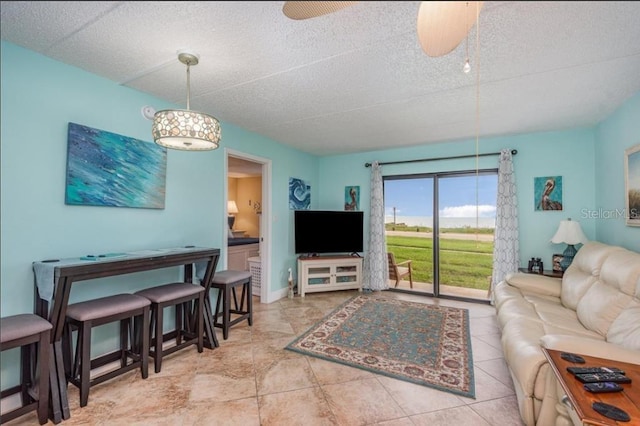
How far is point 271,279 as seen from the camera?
14.3 feet

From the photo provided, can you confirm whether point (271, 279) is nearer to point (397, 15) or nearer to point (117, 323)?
point (117, 323)

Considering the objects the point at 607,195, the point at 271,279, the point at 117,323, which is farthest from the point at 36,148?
the point at 607,195

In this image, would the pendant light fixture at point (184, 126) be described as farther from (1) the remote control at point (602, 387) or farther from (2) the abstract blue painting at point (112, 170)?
(1) the remote control at point (602, 387)

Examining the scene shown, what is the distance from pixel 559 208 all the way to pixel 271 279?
3989 mm

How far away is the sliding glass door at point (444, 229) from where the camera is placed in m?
4.33

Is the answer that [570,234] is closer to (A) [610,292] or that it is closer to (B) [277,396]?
(A) [610,292]

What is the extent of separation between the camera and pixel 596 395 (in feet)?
3.70

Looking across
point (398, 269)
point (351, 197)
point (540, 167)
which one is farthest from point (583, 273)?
point (351, 197)

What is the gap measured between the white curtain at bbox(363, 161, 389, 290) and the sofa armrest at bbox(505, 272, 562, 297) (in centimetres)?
191

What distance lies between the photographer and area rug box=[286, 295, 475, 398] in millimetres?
2330

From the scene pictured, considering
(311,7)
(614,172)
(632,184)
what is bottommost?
(632,184)

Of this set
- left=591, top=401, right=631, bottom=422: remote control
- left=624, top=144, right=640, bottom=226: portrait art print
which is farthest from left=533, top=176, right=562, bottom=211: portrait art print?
left=591, top=401, right=631, bottom=422: remote control

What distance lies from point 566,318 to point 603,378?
1.48m

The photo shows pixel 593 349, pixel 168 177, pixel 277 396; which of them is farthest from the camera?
pixel 168 177
